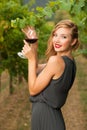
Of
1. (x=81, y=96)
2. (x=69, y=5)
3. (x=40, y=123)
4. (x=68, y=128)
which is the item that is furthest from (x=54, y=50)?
(x=81, y=96)

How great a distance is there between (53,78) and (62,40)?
30cm

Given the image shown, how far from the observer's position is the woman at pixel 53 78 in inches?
117

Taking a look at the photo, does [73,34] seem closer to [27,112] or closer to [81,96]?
[27,112]

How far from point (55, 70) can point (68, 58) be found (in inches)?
6.7

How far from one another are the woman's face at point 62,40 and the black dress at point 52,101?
0.08 meters

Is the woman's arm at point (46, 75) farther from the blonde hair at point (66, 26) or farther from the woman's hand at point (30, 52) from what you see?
the blonde hair at point (66, 26)

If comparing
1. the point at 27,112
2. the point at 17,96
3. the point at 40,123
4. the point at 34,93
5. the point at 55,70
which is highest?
the point at 55,70

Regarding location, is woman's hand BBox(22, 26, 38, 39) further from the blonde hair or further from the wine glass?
the blonde hair

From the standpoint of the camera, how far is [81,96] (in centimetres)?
1347

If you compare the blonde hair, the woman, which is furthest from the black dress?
the blonde hair

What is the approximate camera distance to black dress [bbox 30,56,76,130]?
3.00 m

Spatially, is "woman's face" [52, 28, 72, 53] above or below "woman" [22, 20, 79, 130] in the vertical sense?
above

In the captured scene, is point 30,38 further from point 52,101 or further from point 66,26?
point 52,101

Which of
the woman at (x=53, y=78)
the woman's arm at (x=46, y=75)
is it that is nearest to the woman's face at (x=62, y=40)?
the woman at (x=53, y=78)
